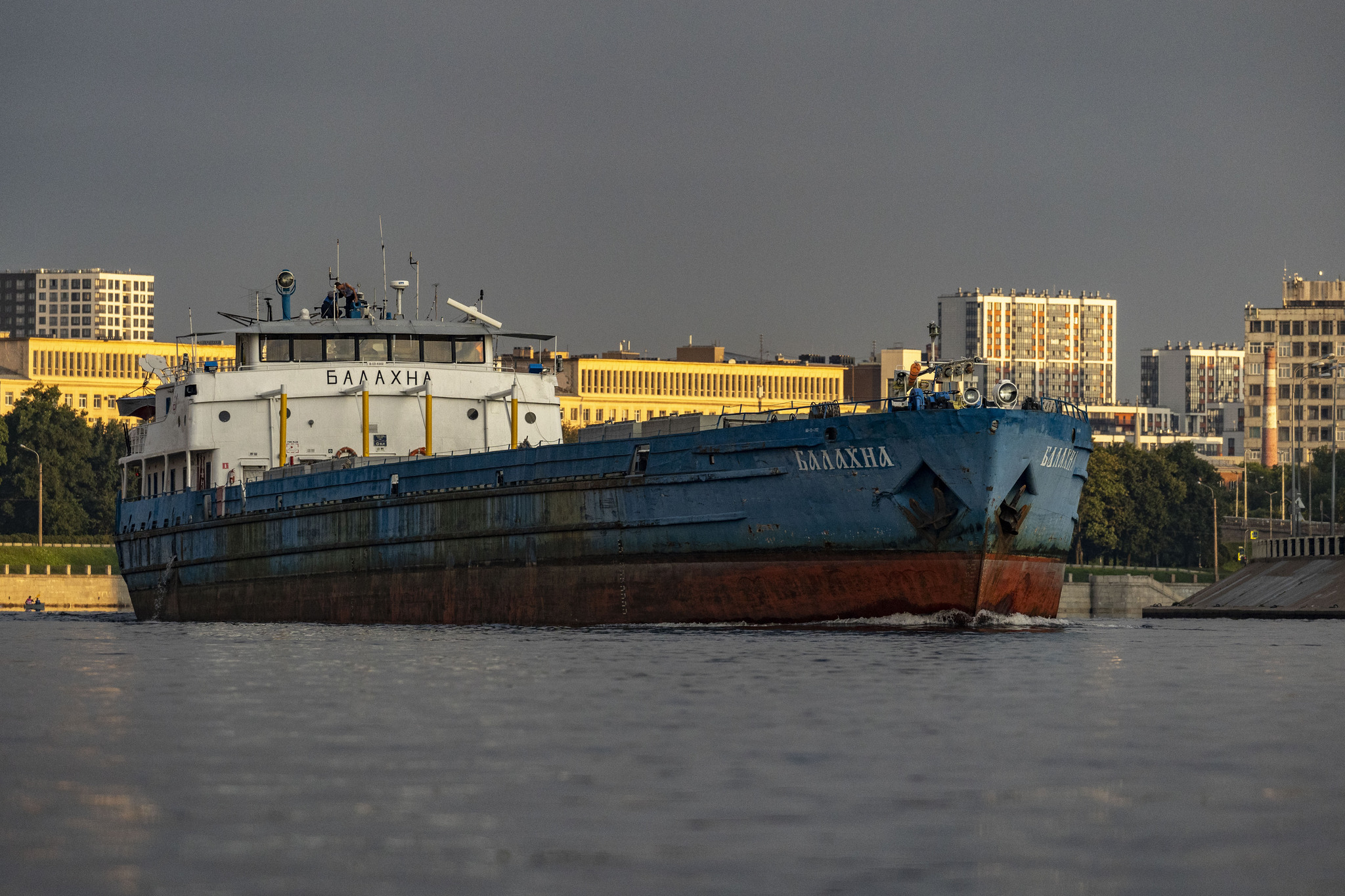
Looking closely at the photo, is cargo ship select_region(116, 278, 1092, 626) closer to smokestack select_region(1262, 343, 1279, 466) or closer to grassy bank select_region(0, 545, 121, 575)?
grassy bank select_region(0, 545, 121, 575)

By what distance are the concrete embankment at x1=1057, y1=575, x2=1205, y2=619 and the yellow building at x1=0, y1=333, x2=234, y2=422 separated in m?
105

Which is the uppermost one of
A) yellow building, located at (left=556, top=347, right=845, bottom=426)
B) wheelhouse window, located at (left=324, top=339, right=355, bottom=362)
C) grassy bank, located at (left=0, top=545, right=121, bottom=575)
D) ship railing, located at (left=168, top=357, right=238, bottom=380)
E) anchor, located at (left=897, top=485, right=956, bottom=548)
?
yellow building, located at (left=556, top=347, right=845, bottom=426)

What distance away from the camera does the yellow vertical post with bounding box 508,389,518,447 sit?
5369 centimetres

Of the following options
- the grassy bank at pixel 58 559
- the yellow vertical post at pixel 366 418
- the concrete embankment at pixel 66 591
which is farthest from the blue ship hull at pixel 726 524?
the grassy bank at pixel 58 559

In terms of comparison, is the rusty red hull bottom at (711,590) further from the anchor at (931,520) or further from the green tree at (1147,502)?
the green tree at (1147,502)

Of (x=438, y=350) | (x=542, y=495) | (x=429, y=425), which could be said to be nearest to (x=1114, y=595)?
(x=438, y=350)

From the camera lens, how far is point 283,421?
5438cm

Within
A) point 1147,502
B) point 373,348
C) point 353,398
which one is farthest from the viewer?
point 1147,502

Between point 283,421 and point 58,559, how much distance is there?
2900 inches

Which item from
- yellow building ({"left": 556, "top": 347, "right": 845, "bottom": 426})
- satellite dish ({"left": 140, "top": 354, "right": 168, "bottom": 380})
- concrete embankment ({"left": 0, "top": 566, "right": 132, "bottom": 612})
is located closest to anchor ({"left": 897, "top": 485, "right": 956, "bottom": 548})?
satellite dish ({"left": 140, "top": 354, "right": 168, "bottom": 380})

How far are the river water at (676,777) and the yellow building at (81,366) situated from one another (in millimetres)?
159456

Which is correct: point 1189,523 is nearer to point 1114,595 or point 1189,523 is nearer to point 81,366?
point 1114,595

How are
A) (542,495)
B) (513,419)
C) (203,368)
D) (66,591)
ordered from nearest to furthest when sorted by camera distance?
(542,495)
(513,419)
(203,368)
(66,591)

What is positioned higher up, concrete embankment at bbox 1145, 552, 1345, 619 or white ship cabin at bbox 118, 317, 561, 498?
white ship cabin at bbox 118, 317, 561, 498
